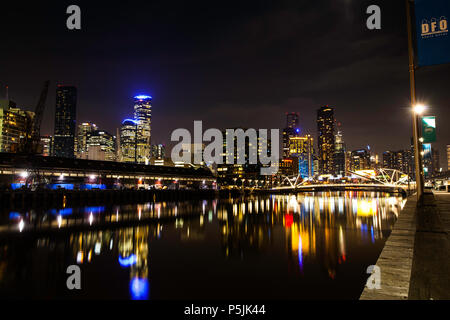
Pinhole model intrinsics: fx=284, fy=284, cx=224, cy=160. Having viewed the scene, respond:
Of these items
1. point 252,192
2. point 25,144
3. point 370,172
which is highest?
point 25,144

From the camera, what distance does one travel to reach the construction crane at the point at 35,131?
3875 inches

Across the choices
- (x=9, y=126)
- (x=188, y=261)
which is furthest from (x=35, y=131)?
(x=188, y=261)

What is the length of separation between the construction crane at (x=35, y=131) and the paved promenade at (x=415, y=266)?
110m

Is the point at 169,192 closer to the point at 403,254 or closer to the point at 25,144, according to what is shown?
the point at 25,144

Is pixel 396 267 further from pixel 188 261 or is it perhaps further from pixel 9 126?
pixel 9 126

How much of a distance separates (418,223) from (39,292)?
1796 centimetres

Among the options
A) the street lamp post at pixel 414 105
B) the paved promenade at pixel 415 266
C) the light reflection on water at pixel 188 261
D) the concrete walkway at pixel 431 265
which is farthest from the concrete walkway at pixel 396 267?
the light reflection on water at pixel 188 261

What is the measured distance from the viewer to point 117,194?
81250 mm

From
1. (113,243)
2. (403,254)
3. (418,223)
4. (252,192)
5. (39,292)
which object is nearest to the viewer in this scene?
(403,254)

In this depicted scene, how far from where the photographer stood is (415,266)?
6668 millimetres

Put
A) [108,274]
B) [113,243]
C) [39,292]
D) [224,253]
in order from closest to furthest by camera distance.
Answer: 1. [39,292]
2. [108,274]
3. [224,253]
4. [113,243]

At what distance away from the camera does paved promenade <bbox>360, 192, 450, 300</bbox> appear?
5.59 metres
